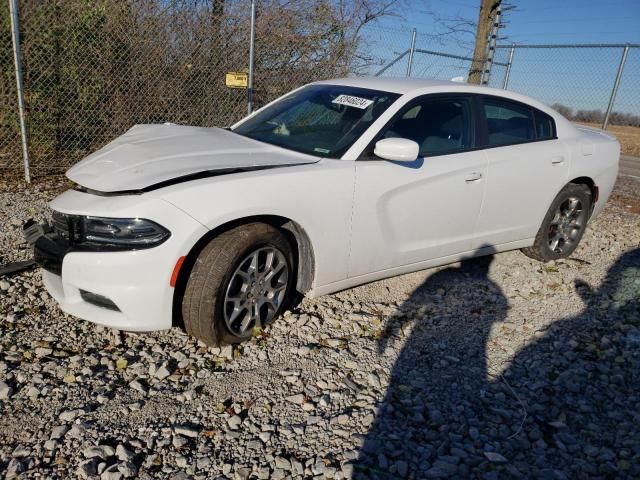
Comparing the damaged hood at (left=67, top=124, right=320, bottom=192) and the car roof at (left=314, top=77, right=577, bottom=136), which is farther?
the car roof at (left=314, top=77, right=577, bottom=136)

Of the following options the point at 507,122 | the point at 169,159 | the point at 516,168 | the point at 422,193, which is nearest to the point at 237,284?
the point at 169,159

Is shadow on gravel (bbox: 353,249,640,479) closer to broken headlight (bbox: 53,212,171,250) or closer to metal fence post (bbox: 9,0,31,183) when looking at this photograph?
broken headlight (bbox: 53,212,171,250)

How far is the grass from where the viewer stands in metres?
15.1

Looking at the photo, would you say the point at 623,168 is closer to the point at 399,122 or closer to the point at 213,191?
the point at 399,122

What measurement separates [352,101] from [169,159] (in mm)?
1451

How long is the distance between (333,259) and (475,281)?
1.69 meters

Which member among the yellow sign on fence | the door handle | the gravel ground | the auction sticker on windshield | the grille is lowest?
the gravel ground

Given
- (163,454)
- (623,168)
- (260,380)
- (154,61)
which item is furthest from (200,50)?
(623,168)

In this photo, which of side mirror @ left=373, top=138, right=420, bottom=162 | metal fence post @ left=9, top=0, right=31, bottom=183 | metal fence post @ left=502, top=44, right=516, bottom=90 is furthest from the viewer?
metal fence post @ left=502, top=44, right=516, bottom=90

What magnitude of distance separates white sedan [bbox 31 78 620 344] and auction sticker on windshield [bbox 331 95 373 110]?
0.05 feet

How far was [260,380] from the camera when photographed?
9.10ft

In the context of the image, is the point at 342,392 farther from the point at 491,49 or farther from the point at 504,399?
the point at 491,49

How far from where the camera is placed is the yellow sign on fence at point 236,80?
6895mm

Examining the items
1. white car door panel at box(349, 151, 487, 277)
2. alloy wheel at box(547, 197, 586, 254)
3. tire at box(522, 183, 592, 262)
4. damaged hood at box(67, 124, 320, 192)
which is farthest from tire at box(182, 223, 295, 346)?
alloy wheel at box(547, 197, 586, 254)
